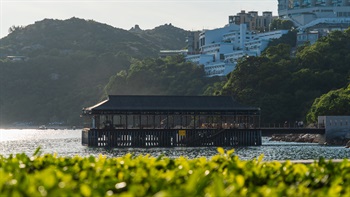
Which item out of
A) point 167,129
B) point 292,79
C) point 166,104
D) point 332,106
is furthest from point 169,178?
point 292,79

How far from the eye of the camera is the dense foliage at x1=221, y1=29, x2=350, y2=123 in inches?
5955

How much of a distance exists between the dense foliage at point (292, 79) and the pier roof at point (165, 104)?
35.1 m

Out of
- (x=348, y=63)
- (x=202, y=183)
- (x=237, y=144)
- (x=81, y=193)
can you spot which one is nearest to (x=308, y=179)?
(x=202, y=183)

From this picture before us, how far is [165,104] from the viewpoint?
4486 inches

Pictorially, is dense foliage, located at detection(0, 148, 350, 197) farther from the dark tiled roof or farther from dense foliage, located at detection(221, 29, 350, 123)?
dense foliage, located at detection(221, 29, 350, 123)

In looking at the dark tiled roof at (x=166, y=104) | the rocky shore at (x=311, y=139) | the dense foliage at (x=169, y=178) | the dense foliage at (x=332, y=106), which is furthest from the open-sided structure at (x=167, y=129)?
the dense foliage at (x=169, y=178)

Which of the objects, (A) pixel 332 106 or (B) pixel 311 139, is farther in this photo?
(A) pixel 332 106

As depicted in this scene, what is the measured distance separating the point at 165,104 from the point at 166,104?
0.15m

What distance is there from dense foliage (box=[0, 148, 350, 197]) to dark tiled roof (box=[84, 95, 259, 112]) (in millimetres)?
90284

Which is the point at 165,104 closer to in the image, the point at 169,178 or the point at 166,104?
the point at 166,104

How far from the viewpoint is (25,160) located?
20406mm

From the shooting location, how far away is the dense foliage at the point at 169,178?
13977 mm

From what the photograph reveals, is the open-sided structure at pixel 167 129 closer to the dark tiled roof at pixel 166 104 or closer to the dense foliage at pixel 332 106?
the dark tiled roof at pixel 166 104

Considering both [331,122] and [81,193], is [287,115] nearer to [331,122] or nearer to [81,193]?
[331,122]
